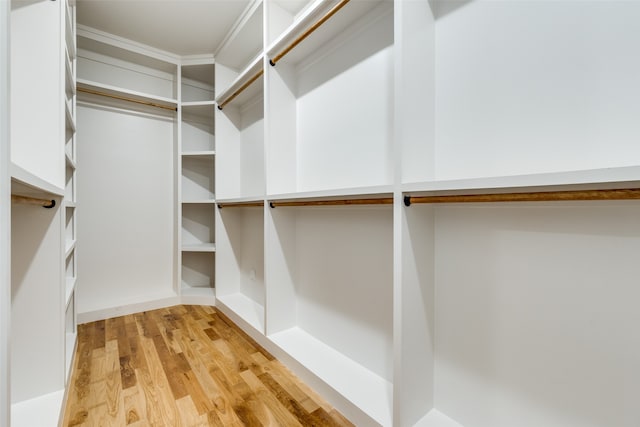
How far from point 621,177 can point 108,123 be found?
A: 3091 mm

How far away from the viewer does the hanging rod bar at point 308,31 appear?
1252mm

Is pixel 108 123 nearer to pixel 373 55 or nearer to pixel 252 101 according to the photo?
pixel 252 101

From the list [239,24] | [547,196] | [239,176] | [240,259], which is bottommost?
[240,259]

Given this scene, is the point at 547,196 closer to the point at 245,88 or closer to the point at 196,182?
the point at 245,88

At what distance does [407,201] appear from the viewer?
0.98 meters

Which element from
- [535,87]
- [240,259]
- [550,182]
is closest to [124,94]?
[240,259]

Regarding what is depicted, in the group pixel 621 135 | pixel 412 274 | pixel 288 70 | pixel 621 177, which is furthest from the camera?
pixel 288 70

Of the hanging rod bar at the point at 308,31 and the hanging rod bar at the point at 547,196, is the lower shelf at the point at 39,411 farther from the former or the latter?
the hanging rod bar at the point at 308,31

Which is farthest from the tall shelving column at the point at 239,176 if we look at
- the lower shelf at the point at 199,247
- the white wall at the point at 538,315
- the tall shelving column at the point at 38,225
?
the white wall at the point at 538,315

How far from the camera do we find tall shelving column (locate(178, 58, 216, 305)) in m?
2.64

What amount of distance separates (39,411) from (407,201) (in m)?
1.66

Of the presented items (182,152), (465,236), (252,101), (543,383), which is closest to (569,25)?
(465,236)

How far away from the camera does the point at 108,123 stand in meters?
2.36

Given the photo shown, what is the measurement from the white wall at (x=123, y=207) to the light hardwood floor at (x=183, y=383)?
18.4 inches
